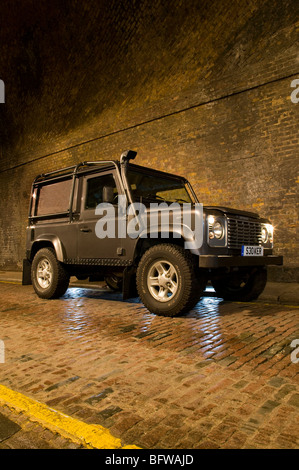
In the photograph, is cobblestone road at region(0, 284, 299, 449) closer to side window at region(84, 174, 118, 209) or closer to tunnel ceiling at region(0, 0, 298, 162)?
side window at region(84, 174, 118, 209)

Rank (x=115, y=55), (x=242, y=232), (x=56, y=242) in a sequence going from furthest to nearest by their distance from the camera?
(x=115, y=55) < (x=56, y=242) < (x=242, y=232)

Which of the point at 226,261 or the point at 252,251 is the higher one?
the point at 252,251

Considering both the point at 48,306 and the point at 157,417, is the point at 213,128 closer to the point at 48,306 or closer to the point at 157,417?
the point at 48,306

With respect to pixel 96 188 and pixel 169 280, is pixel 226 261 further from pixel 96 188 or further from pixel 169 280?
pixel 96 188

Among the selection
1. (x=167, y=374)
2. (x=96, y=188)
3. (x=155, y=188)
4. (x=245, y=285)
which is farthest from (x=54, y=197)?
(x=167, y=374)

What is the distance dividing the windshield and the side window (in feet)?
1.19

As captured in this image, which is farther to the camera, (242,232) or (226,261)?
(242,232)

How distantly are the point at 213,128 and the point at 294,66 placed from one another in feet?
7.23

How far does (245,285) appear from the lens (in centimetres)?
541

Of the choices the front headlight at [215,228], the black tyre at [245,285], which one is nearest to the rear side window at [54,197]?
the front headlight at [215,228]

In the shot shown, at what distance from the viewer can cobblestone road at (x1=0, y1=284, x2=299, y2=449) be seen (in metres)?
1.63

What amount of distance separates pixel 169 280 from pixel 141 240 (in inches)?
29.8

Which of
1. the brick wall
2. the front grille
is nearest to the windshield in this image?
the front grille
